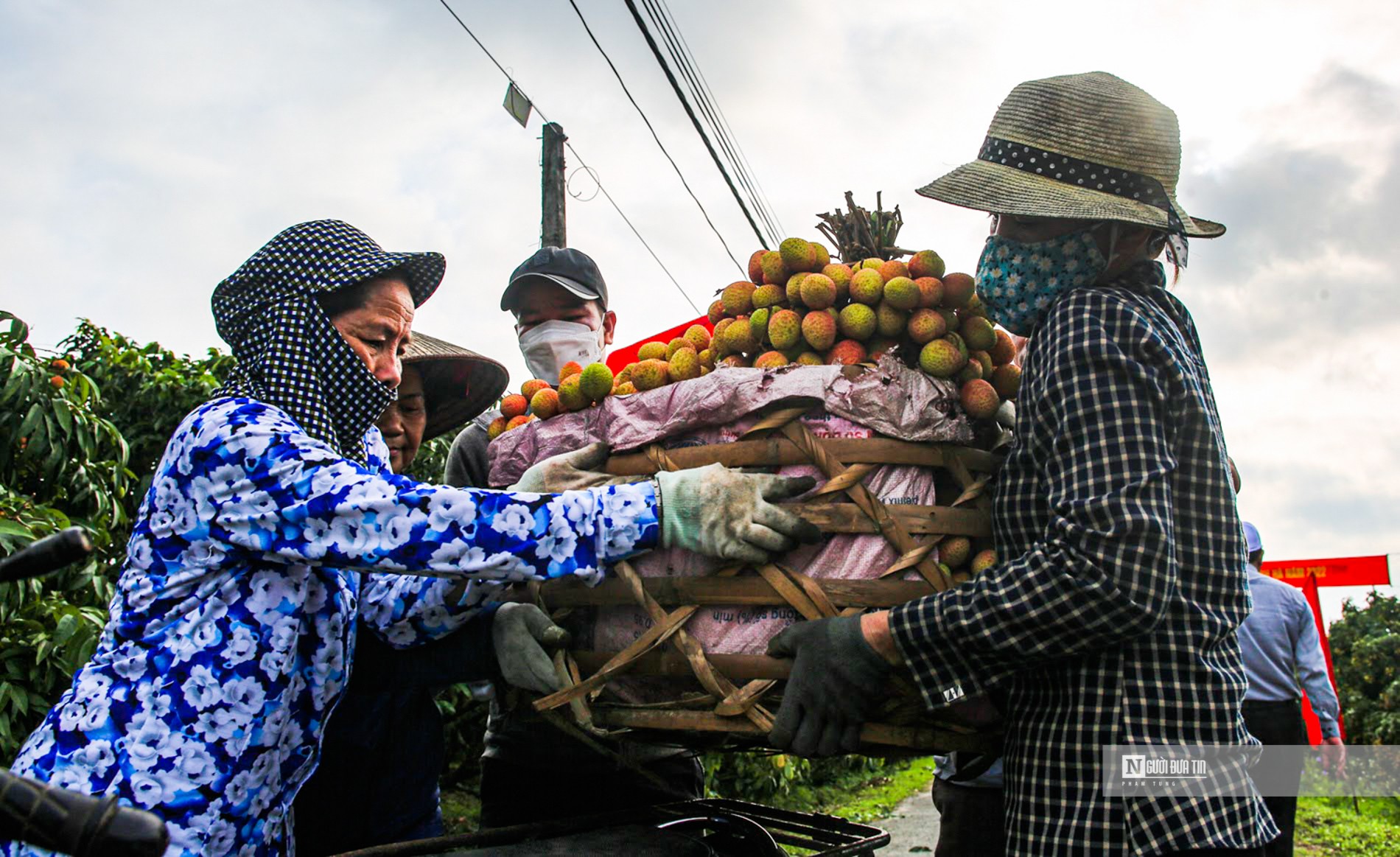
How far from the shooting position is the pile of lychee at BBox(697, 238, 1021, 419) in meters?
1.92

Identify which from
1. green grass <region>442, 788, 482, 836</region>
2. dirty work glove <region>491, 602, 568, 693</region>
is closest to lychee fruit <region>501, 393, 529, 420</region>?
dirty work glove <region>491, 602, 568, 693</region>

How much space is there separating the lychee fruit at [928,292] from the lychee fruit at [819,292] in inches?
6.8

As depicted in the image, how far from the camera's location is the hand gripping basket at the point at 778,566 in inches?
67.0

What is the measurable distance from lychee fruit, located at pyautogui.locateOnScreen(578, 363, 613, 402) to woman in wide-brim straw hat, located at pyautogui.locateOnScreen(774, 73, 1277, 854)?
0.73 meters

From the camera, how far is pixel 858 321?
197cm

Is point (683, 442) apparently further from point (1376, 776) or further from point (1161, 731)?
point (1376, 776)

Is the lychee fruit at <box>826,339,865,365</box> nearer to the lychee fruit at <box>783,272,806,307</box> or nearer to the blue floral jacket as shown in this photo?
the lychee fruit at <box>783,272,806,307</box>

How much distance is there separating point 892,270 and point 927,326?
179 millimetres

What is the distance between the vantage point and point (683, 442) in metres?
1.91

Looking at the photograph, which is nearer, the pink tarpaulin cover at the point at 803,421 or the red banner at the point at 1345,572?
the pink tarpaulin cover at the point at 803,421

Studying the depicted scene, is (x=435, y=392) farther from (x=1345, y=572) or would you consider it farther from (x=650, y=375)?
(x=1345, y=572)

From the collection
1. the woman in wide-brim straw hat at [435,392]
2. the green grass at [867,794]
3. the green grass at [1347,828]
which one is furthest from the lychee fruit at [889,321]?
the green grass at [1347,828]

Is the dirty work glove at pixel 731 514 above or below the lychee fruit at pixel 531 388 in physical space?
below

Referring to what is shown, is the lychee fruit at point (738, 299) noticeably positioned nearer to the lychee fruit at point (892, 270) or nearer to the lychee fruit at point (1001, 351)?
the lychee fruit at point (892, 270)
